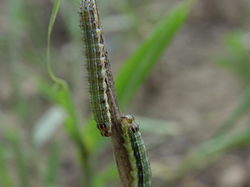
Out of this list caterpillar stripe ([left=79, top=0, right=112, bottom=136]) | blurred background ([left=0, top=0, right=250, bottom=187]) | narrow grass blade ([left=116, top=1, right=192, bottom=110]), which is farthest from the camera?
blurred background ([left=0, top=0, right=250, bottom=187])

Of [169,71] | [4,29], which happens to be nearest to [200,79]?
[169,71]

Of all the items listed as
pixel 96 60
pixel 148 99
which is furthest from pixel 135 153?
pixel 148 99

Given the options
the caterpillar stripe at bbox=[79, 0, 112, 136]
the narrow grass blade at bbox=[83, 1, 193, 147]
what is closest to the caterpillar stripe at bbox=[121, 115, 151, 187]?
the caterpillar stripe at bbox=[79, 0, 112, 136]

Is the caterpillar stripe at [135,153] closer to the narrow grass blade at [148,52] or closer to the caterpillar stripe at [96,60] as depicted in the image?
the caterpillar stripe at [96,60]

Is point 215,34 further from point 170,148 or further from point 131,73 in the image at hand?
point 131,73

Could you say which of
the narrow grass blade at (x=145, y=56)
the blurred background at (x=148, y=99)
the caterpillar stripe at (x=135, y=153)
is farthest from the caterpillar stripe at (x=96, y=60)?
the blurred background at (x=148, y=99)

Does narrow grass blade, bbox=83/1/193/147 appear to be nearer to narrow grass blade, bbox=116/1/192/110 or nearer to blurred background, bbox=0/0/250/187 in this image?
narrow grass blade, bbox=116/1/192/110
